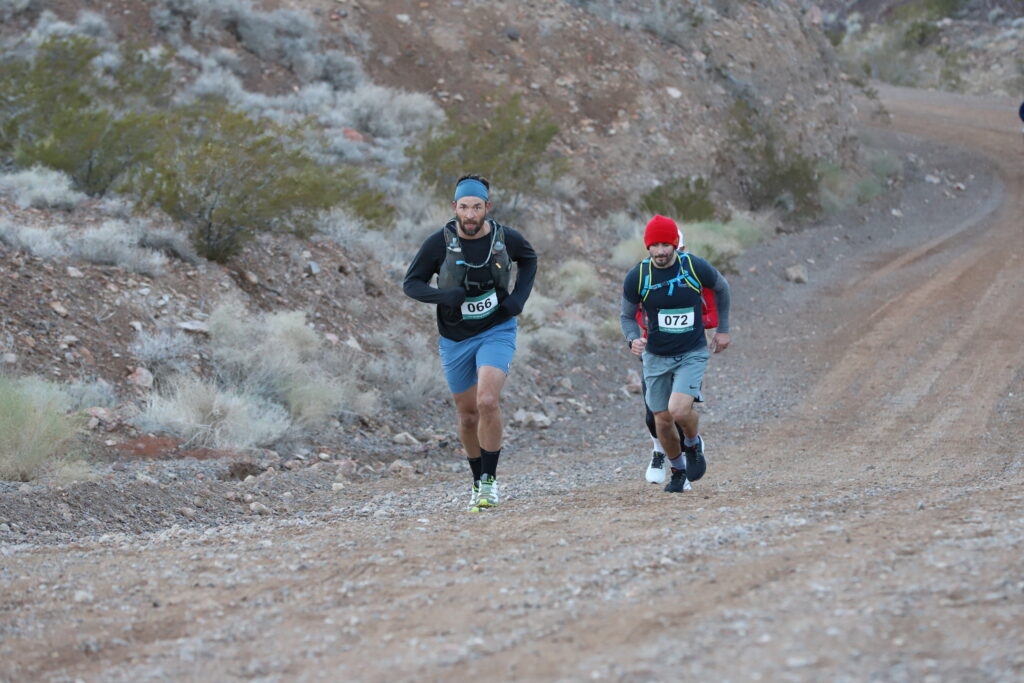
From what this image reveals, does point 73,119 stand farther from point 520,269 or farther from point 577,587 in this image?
point 577,587

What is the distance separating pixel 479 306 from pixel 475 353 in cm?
33

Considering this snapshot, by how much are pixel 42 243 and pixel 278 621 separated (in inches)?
311

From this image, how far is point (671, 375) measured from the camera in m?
8.23

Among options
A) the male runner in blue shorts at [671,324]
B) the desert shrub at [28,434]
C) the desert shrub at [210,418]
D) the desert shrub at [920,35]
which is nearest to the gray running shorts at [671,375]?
the male runner in blue shorts at [671,324]

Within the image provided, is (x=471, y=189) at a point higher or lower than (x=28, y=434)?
higher

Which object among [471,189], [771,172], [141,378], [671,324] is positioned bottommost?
[141,378]

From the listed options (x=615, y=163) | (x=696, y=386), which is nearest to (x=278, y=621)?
(x=696, y=386)

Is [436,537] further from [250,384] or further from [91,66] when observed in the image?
[91,66]

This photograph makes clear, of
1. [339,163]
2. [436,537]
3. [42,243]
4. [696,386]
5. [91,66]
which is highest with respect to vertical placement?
[91,66]

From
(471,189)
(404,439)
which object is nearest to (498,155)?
(404,439)

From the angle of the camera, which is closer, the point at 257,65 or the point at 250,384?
the point at 250,384

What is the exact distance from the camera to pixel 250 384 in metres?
11.5

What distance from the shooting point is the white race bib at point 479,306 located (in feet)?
25.0

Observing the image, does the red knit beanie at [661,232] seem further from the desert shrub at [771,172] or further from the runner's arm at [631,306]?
the desert shrub at [771,172]
